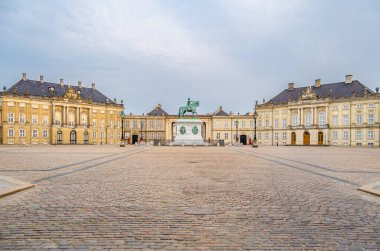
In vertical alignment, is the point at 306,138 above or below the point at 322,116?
below

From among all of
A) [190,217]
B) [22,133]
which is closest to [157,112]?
[22,133]

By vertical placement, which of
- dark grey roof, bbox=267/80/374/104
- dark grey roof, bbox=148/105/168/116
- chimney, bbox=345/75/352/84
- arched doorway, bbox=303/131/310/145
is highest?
chimney, bbox=345/75/352/84

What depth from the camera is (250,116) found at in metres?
85.6

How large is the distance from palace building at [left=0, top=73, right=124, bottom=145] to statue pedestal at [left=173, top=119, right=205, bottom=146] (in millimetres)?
32840

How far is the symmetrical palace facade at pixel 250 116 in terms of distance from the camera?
62188mm

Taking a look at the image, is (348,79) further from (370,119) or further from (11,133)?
(11,133)

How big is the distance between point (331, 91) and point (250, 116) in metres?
23.7

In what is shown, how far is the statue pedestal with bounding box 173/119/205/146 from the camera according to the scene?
49.6 m

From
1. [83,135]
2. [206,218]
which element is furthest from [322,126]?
[206,218]

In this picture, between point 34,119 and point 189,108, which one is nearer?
point 189,108

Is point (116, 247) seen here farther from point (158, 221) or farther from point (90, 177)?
point (90, 177)

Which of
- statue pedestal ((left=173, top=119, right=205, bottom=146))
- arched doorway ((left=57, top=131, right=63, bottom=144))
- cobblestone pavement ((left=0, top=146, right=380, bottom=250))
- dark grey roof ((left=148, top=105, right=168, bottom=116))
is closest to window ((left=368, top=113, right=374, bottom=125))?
statue pedestal ((left=173, top=119, right=205, bottom=146))

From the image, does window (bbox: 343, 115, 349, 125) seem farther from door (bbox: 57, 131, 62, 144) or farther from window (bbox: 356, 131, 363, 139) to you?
door (bbox: 57, 131, 62, 144)

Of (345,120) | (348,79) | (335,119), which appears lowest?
(345,120)
